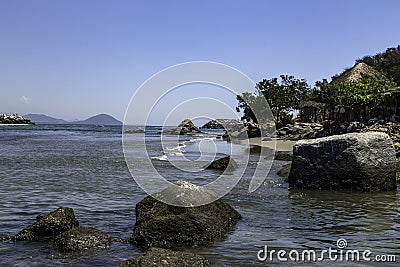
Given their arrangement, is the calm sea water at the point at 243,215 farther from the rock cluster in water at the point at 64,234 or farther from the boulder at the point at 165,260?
the boulder at the point at 165,260

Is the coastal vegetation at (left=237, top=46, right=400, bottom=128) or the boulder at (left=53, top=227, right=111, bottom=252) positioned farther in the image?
the coastal vegetation at (left=237, top=46, right=400, bottom=128)

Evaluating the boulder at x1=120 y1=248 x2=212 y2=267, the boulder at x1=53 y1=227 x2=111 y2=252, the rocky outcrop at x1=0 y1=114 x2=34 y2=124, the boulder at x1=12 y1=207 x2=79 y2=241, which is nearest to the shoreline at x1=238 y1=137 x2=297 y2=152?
the boulder at x1=12 y1=207 x2=79 y2=241

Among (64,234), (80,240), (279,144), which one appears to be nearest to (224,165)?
(64,234)

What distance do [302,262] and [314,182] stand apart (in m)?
6.72

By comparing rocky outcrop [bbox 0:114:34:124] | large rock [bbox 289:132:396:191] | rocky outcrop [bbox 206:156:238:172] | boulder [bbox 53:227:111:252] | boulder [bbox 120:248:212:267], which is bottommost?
boulder [bbox 53:227:111:252]

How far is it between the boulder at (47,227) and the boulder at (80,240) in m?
0.50

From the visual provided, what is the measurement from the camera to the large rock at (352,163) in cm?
1187

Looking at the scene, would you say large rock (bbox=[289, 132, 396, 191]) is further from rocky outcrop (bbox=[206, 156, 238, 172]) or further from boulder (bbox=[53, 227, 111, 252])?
boulder (bbox=[53, 227, 111, 252])

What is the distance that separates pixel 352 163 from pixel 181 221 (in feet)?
21.7

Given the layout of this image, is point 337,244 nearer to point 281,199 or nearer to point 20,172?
point 281,199

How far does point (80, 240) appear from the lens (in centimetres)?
674

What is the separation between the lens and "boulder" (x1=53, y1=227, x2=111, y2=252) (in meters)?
6.62

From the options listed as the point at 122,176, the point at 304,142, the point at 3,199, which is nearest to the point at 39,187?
the point at 3,199

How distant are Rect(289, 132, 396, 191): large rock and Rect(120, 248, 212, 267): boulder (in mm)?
7603
